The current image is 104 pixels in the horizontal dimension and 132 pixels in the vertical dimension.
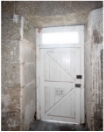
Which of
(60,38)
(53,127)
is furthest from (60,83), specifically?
(60,38)

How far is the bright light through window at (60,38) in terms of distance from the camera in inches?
129

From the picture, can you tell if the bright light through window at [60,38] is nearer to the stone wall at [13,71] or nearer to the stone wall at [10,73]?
the stone wall at [13,71]

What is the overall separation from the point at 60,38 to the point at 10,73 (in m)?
1.87

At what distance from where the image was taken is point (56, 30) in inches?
132

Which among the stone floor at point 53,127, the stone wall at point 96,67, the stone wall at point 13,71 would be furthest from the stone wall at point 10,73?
the stone wall at point 96,67

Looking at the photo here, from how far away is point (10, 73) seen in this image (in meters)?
2.53

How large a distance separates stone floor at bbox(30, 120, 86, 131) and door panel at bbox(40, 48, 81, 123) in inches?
7.0

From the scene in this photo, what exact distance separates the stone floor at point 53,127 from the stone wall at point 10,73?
0.76 m

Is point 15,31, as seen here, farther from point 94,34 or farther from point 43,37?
point 94,34

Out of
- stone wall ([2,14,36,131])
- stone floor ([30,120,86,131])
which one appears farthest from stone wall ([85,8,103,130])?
stone wall ([2,14,36,131])

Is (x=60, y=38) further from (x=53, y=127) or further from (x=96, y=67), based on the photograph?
(x=53, y=127)

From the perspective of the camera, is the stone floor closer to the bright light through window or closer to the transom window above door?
the transom window above door

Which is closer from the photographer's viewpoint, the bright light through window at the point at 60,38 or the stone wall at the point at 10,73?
the stone wall at the point at 10,73

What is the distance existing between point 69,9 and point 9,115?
293cm
